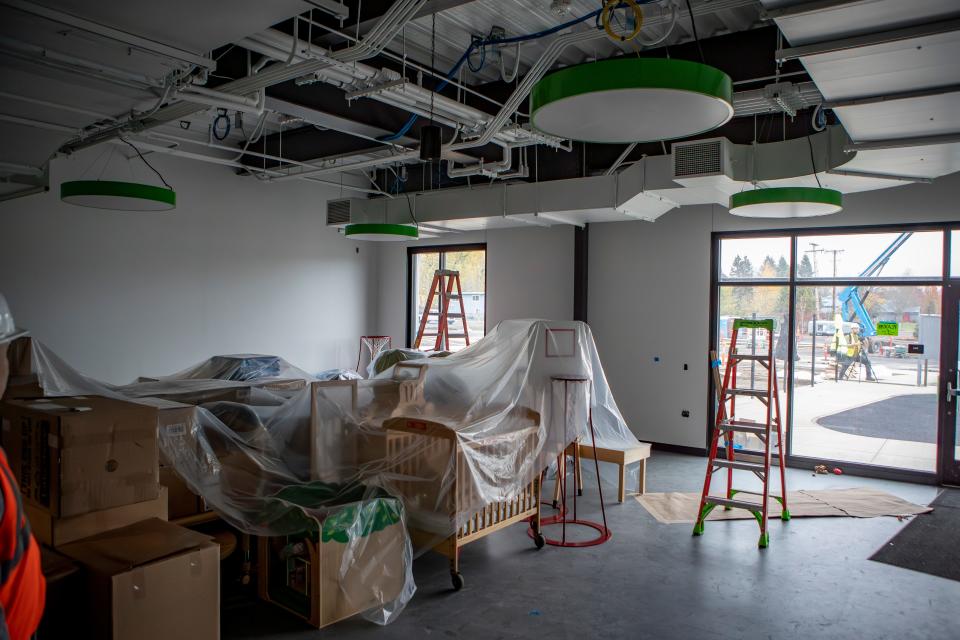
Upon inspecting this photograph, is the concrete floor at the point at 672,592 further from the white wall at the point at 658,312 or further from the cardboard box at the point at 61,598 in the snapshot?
the white wall at the point at 658,312

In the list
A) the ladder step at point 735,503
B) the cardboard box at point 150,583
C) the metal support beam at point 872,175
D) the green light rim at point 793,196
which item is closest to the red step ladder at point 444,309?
the ladder step at point 735,503

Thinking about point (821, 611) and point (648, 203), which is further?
point (648, 203)

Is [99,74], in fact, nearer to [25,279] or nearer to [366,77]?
[366,77]

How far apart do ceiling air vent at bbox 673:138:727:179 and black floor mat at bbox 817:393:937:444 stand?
3.20 m

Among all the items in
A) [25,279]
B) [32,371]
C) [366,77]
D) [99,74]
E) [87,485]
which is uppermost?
[366,77]

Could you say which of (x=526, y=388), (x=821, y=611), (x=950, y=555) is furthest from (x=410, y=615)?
(x=950, y=555)

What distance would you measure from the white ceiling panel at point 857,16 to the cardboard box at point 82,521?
3133mm

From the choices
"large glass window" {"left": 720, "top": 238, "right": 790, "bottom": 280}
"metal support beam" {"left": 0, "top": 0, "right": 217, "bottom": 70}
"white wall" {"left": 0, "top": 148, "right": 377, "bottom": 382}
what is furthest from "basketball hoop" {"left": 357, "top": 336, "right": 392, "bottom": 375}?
"metal support beam" {"left": 0, "top": 0, "right": 217, "bottom": 70}

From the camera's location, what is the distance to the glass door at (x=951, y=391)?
237 inches

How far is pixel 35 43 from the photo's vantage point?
8.59ft

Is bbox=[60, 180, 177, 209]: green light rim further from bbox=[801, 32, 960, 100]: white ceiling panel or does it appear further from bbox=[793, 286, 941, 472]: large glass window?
bbox=[793, 286, 941, 472]: large glass window

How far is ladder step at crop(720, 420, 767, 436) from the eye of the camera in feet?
15.3

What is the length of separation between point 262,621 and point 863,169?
4.94m

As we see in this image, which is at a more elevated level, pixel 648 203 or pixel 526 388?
pixel 648 203
